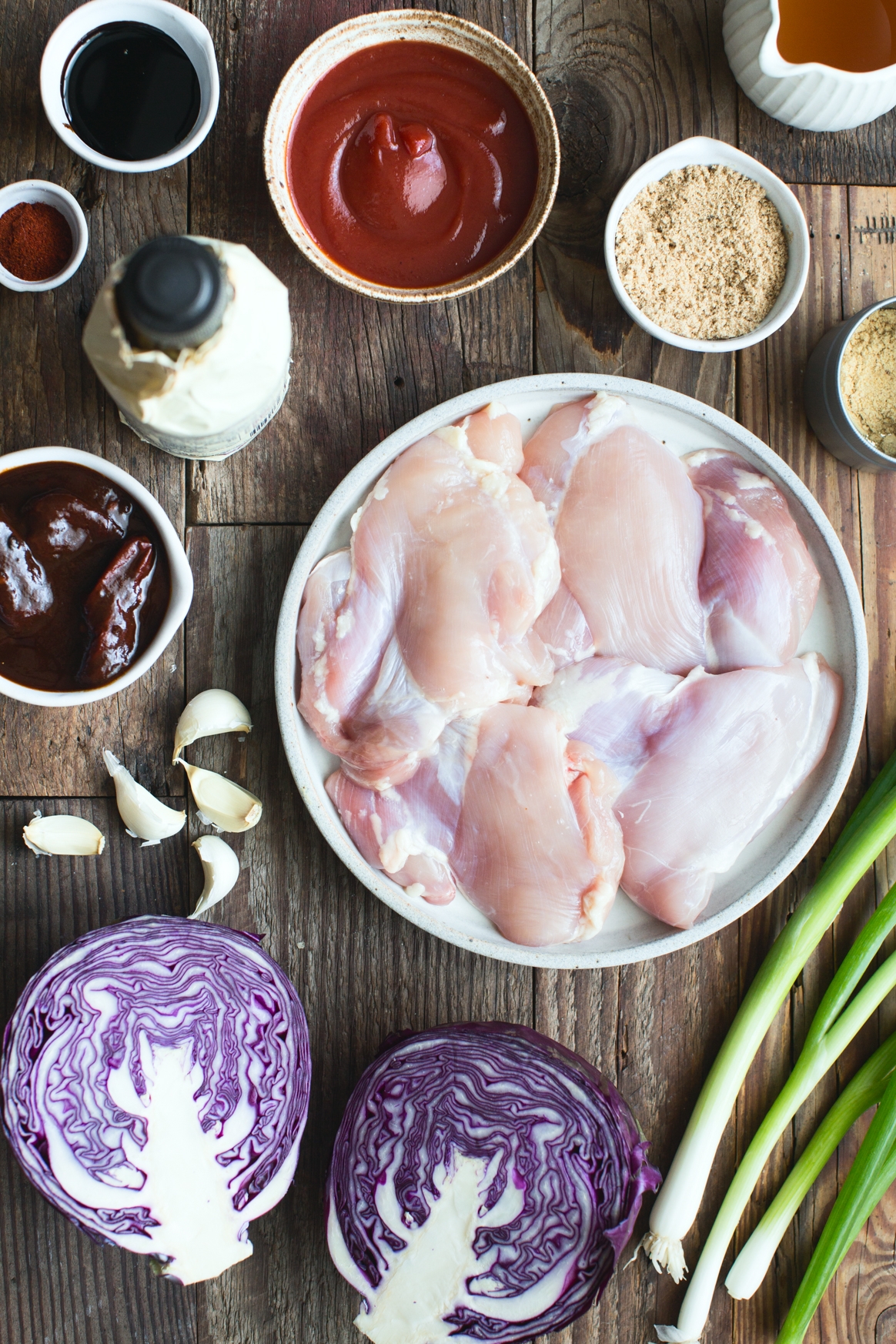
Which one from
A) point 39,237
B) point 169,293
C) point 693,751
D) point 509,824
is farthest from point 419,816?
point 39,237

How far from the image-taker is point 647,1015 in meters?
1.40

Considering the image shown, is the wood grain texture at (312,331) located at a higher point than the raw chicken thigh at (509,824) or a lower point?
higher

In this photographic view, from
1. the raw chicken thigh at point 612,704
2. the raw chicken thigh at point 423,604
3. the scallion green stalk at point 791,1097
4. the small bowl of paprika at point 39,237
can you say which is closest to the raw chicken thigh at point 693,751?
the raw chicken thigh at point 612,704

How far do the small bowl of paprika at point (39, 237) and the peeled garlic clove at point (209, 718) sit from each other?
1.98ft

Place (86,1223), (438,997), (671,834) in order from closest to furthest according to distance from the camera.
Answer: (86,1223), (671,834), (438,997)

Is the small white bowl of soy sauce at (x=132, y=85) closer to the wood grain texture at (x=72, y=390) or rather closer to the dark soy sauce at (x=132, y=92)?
the dark soy sauce at (x=132, y=92)

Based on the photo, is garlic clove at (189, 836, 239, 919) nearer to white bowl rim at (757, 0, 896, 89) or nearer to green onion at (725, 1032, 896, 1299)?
green onion at (725, 1032, 896, 1299)

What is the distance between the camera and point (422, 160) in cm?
120

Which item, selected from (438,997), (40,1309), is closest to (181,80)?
(438,997)

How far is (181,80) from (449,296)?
477 mm

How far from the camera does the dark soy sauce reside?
1.24 m

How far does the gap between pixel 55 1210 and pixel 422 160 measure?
1.58 m

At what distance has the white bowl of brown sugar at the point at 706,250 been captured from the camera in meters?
1.29

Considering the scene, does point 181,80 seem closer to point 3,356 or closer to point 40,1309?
point 3,356
